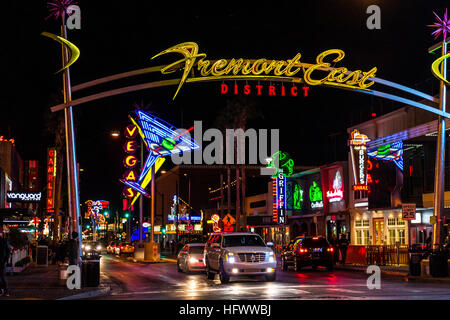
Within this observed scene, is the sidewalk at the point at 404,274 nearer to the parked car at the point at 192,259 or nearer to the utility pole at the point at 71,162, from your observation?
the parked car at the point at 192,259

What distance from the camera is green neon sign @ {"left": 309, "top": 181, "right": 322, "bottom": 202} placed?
2066 inches

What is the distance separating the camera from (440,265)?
24.1 metres

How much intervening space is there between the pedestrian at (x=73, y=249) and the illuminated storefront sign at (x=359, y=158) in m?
22.7

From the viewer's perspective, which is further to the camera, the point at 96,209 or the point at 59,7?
the point at 96,209

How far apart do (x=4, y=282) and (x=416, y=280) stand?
1432cm

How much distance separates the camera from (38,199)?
136 ft

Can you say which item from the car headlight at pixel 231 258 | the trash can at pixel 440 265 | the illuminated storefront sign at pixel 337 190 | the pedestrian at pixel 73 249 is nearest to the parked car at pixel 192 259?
the car headlight at pixel 231 258

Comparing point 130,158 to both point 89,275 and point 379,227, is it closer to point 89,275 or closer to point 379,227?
point 379,227

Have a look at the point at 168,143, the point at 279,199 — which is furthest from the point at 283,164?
the point at 168,143

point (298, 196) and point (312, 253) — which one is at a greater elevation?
point (298, 196)

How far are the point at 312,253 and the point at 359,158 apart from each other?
12.0 metres

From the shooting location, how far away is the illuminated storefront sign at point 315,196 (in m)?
52.3
